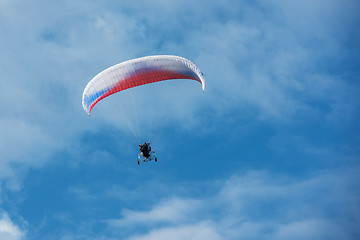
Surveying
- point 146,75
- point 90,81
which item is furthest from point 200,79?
point 90,81

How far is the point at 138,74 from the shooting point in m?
59.0

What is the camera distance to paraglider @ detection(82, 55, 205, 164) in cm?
5800

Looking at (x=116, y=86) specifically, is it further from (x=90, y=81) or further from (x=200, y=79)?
(x=200, y=79)

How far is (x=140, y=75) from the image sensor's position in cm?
5903

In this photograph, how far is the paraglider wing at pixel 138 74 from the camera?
190 feet

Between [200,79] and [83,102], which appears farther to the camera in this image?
[83,102]

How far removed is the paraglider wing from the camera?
5800 cm

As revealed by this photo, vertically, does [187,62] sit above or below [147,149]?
above

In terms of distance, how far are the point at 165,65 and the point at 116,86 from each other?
580cm

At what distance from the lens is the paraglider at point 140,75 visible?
5800cm

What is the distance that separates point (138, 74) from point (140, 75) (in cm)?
24

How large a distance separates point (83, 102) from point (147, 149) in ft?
28.9

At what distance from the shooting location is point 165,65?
58.4 meters

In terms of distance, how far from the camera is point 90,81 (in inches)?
2360
